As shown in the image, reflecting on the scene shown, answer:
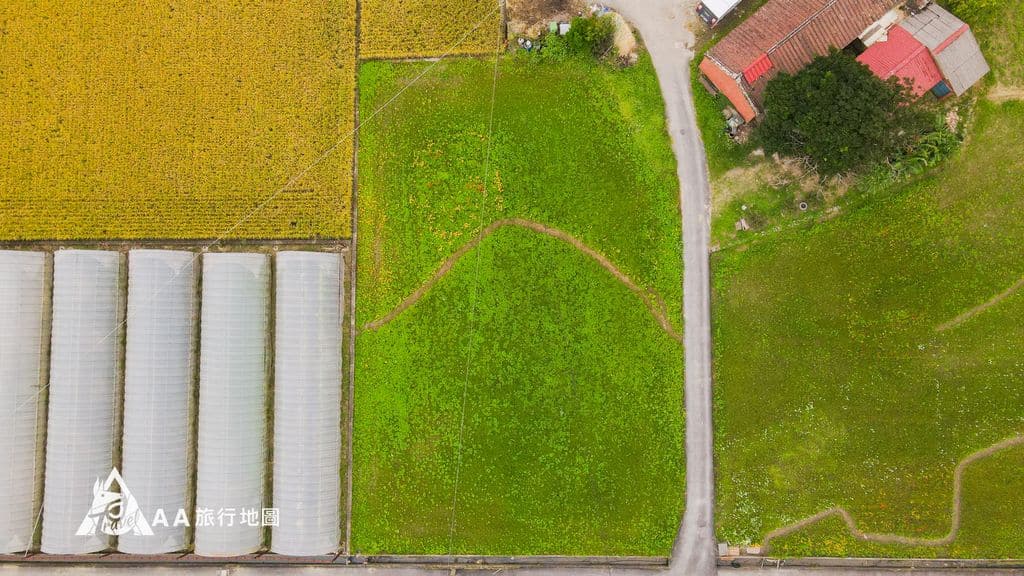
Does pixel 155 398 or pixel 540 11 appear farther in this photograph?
pixel 540 11

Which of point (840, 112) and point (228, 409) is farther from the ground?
point (840, 112)

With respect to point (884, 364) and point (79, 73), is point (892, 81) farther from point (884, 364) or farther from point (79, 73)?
point (79, 73)

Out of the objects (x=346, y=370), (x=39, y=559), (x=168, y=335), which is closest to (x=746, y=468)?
(x=346, y=370)

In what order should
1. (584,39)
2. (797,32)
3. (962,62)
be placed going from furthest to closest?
(584,39) < (962,62) < (797,32)

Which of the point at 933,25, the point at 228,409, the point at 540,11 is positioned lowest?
the point at 228,409

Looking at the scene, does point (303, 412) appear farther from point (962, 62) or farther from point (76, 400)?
point (962, 62)

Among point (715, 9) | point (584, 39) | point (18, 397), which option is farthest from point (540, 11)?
point (18, 397)

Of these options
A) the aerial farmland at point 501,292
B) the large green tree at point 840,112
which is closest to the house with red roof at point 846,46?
the aerial farmland at point 501,292
